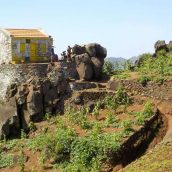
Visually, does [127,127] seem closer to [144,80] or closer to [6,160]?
[144,80]

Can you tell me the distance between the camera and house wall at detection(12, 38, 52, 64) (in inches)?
1479

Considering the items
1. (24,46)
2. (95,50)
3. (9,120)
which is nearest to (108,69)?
(95,50)

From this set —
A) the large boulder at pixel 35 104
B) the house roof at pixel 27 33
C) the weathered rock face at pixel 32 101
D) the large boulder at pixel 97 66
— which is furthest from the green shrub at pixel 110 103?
the house roof at pixel 27 33

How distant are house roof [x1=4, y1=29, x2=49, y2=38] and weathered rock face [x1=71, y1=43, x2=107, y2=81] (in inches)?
112

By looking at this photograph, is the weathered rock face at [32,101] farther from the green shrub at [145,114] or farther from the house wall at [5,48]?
the green shrub at [145,114]

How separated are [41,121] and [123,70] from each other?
29.3 feet

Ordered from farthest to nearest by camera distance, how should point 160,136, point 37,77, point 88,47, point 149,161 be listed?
point 88,47
point 37,77
point 160,136
point 149,161

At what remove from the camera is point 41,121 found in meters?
33.4

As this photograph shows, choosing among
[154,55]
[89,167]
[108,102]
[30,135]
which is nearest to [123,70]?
[154,55]

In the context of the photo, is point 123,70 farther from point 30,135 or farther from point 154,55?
point 30,135

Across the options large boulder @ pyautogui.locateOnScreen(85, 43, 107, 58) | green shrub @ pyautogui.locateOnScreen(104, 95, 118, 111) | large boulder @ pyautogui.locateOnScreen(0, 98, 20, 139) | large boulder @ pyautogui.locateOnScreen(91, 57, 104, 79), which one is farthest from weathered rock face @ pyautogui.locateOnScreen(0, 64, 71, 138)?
large boulder @ pyautogui.locateOnScreen(85, 43, 107, 58)

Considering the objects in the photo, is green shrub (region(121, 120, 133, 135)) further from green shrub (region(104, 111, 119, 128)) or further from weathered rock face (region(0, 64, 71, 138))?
weathered rock face (region(0, 64, 71, 138))

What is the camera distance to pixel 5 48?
3816cm

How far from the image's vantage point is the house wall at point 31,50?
3756cm
